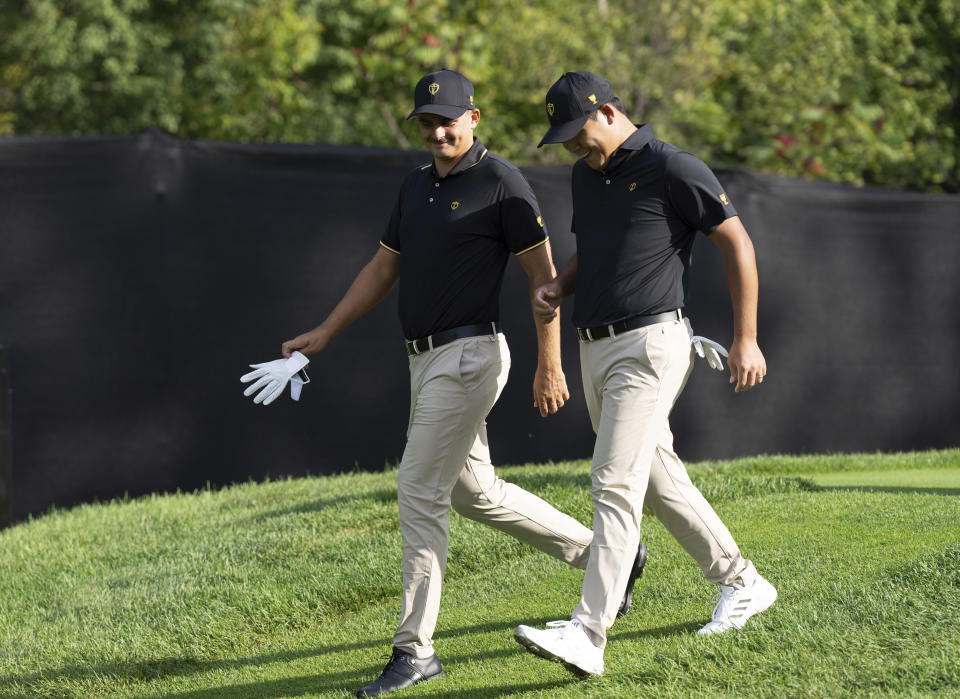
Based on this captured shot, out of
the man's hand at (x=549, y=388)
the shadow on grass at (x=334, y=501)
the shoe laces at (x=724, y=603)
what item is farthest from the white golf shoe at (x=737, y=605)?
the shadow on grass at (x=334, y=501)

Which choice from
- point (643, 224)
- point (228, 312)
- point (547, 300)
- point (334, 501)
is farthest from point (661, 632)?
point (228, 312)

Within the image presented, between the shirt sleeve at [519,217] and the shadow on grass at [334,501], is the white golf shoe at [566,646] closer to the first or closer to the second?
the shirt sleeve at [519,217]

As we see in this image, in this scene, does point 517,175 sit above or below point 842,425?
above

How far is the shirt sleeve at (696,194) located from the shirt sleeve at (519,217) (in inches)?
19.8

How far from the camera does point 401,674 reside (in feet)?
13.1

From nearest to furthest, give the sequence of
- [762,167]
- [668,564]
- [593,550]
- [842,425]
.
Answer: [593,550]
[668,564]
[842,425]
[762,167]

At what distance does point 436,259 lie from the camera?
4.16m

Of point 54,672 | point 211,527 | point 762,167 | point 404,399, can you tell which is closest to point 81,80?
point 762,167

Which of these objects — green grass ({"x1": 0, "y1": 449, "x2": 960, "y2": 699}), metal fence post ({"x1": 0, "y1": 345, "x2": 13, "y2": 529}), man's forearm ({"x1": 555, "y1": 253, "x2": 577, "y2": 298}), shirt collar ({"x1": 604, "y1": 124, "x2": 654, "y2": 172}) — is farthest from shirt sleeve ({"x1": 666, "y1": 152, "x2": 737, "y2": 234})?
metal fence post ({"x1": 0, "y1": 345, "x2": 13, "y2": 529})

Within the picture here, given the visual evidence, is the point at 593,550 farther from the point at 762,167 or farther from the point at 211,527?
the point at 762,167

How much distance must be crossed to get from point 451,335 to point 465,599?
4.96ft

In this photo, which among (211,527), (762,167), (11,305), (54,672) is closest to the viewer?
(54,672)

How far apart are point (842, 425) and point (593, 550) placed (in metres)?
6.19

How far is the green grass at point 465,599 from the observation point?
12.6ft
